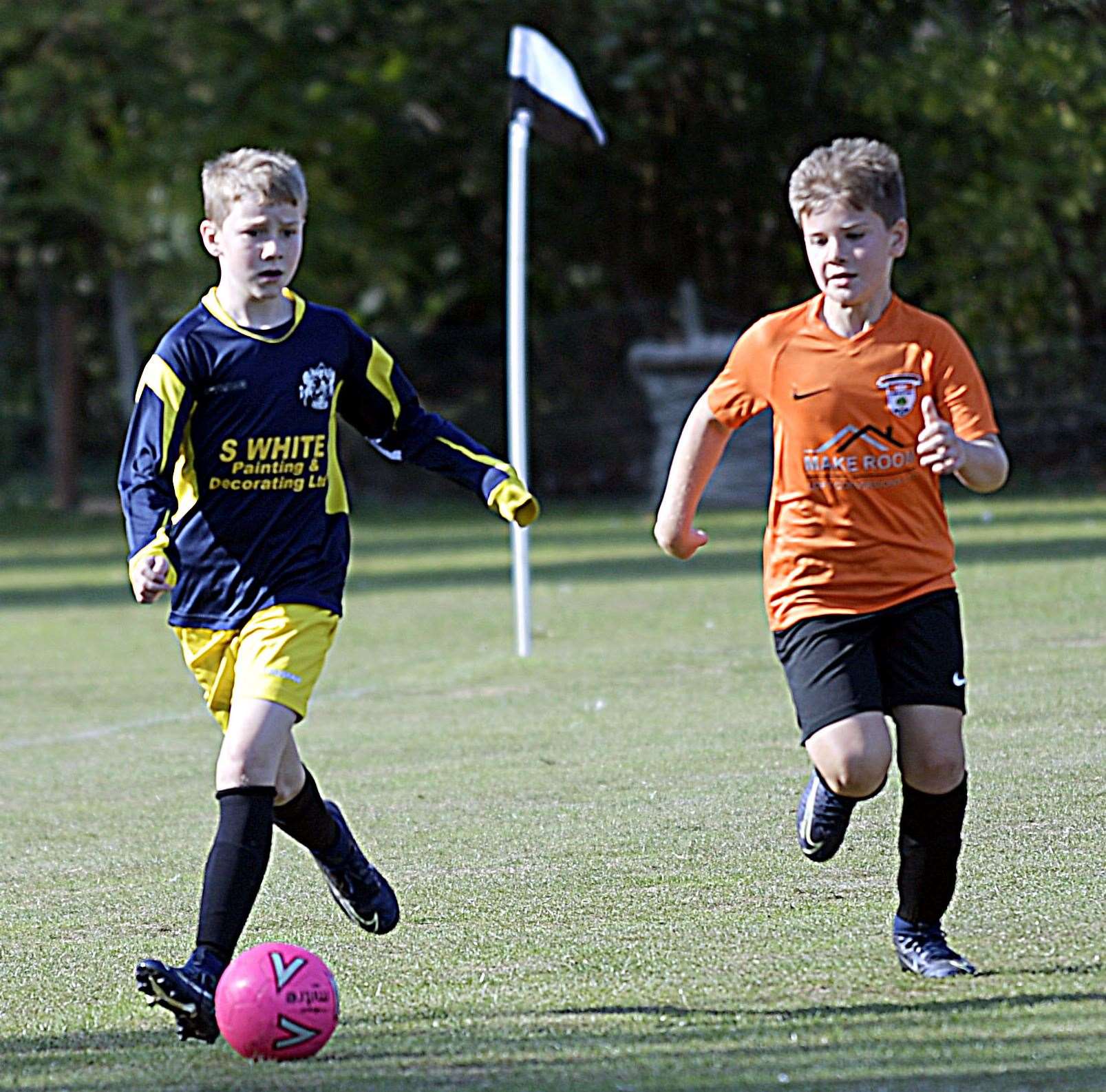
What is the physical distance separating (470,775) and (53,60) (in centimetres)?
2003

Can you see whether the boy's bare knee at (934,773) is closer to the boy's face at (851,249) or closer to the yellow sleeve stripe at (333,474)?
the boy's face at (851,249)

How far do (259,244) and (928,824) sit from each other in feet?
6.58

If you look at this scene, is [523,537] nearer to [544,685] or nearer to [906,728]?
[544,685]

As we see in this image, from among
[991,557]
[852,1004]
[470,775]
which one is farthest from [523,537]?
[852,1004]

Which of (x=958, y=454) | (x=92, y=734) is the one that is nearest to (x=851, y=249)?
(x=958, y=454)

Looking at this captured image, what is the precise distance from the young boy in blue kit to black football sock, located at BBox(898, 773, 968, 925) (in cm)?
114

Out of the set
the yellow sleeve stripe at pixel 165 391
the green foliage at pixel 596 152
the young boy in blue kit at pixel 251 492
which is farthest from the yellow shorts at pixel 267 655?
the green foliage at pixel 596 152

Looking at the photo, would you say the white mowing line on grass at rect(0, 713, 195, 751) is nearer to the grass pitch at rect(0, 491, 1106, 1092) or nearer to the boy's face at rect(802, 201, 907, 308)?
the grass pitch at rect(0, 491, 1106, 1092)

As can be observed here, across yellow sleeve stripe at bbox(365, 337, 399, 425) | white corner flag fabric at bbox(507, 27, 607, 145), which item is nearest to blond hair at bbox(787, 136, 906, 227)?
yellow sleeve stripe at bbox(365, 337, 399, 425)

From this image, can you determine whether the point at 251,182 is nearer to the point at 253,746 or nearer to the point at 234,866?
the point at 253,746

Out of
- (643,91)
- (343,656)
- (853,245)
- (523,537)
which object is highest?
(643,91)

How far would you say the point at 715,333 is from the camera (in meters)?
26.3

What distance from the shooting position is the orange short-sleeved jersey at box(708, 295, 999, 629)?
185 inches

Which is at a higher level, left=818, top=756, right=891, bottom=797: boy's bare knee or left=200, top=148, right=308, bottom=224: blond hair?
left=200, top=148, right=308, bottom=224: blond hair
